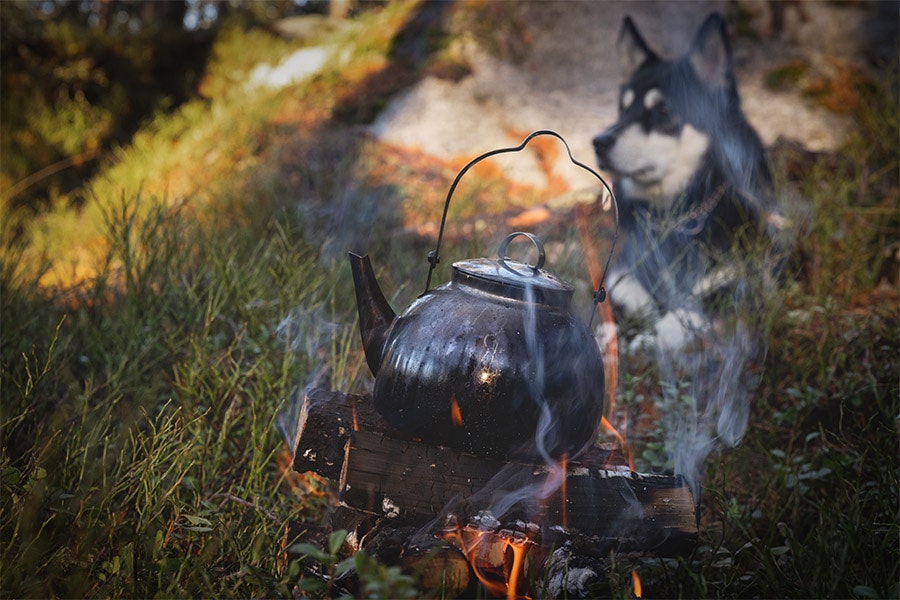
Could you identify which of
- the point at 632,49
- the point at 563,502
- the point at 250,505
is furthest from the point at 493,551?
the point at 632,49

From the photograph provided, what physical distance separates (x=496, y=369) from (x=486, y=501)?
0.35 m

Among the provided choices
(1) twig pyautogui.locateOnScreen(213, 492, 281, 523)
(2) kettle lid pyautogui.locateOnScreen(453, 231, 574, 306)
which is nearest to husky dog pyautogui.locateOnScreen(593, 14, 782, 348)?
(2) kettle lid pyautogui.locateOnScreen(453, 231, 574, 306)

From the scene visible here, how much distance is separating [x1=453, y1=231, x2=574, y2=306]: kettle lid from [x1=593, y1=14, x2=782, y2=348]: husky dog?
217cm

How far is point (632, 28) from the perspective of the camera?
4.09m

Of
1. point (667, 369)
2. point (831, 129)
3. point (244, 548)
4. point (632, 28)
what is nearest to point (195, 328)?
point (244, 548)

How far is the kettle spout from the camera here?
6.54 feet

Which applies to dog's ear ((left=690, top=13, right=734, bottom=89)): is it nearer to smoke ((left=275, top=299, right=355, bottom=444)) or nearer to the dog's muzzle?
the dog's muzzle

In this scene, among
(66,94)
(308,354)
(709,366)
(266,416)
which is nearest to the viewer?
(266,416)

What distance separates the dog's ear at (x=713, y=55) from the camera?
12.7ft

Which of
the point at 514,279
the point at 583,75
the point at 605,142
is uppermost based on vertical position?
the point at 514,279

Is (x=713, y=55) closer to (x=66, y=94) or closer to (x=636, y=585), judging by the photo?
(x=636, y=585)

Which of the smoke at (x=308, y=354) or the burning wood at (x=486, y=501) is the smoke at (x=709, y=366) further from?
the smoke at (x=308, y=354)

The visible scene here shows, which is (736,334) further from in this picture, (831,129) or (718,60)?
(831,129)

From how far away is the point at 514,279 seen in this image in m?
1.81
